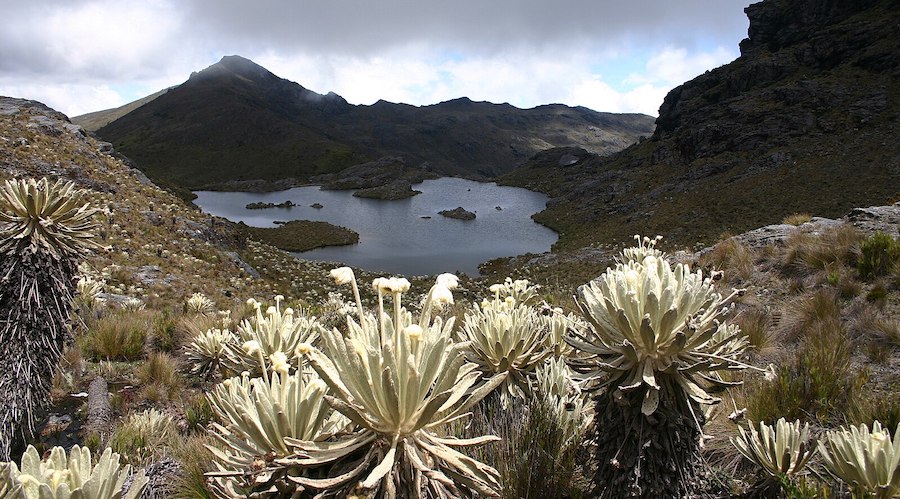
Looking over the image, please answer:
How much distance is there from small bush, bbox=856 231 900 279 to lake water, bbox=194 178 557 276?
81.1 feet

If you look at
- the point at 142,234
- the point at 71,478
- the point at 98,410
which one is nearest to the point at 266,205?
the point at 142,234

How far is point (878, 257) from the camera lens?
5.21 meters

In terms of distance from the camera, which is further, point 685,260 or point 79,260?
point 685,260

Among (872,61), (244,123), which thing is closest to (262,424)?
(872,61)

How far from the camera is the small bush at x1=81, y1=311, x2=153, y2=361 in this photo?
5.68 m

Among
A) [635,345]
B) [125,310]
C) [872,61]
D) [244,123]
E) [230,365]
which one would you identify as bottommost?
[125,310]

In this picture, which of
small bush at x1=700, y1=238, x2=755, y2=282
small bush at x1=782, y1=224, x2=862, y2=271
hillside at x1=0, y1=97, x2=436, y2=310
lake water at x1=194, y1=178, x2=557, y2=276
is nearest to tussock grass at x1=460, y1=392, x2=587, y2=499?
small bush at x1=782, y1=224, x2=862, y2=271

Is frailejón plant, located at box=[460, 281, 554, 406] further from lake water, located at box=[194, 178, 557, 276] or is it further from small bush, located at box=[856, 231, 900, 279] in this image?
→ lake water, located at box=[194, 178, 557, 276]

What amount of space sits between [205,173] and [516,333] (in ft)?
406

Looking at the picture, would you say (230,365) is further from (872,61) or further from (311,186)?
(311,186)

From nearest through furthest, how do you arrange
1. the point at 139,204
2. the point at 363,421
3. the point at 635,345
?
the point at 363,421 < the point at 635,345 < the point at 139,204

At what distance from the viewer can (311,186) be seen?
94875mm

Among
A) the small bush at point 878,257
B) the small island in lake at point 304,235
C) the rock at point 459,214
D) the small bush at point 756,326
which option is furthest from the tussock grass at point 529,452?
the rock at point 459,214

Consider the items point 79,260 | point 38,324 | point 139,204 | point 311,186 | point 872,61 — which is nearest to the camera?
point 38,324
